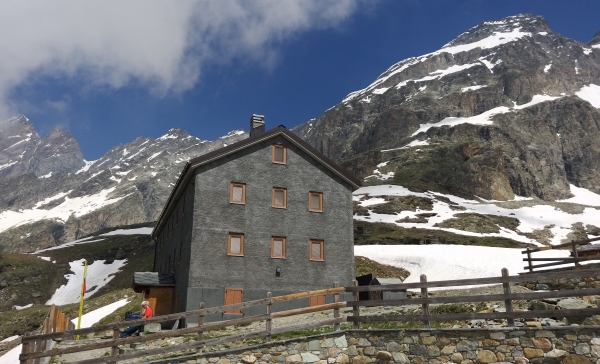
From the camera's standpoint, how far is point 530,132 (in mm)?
191250

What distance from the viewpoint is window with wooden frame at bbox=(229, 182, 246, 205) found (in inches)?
1177

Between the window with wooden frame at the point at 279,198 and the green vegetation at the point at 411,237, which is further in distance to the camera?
the green vegetation at the point at 411,237

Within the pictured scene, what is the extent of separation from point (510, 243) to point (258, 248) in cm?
5681

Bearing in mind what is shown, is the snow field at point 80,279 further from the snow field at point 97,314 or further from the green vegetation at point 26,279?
the snow field at point 97,314

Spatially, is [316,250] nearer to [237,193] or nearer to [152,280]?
[237,193]

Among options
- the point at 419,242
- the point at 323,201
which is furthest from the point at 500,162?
the point at 323,201

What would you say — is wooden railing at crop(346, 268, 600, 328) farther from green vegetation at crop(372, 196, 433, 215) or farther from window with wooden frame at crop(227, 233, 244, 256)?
green vegetation at crop(372, 196, 433, 215)

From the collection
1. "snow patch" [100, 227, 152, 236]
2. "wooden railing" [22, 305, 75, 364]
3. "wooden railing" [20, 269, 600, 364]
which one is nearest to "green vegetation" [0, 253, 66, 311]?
"snow patch" [100, 227, 152, 236]

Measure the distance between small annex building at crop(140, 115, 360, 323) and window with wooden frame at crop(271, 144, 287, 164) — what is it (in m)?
0.06

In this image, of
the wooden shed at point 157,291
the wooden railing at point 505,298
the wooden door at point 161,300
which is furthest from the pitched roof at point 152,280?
the wooden railing at point 505,298

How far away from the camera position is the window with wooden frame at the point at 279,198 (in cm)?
3073

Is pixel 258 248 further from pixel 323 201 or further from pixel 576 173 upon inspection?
pixel 576 173

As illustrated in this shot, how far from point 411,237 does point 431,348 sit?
57166 mm

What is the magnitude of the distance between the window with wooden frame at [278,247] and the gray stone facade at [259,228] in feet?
0.81
